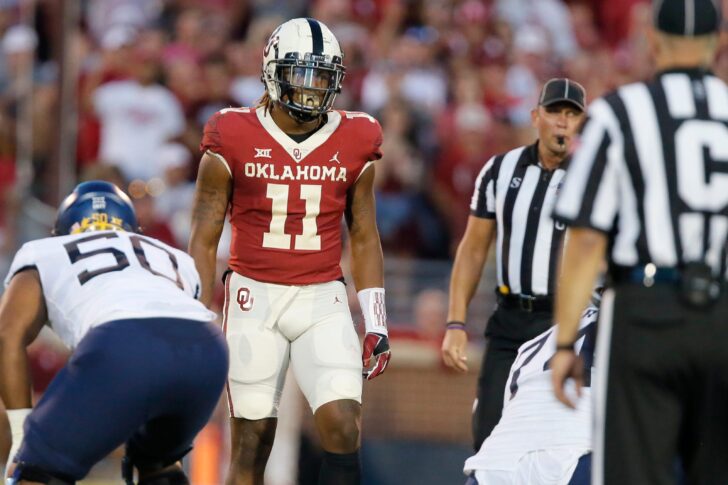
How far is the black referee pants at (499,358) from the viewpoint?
254 inches

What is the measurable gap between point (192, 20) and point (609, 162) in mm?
8150

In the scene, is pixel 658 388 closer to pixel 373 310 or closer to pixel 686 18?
pixel 686 18

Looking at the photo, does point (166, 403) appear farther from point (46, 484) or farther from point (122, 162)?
point (122, 162)

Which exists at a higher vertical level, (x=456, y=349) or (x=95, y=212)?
(x=95, y=212)

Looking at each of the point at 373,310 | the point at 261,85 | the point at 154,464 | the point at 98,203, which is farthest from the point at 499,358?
the point at 261,85

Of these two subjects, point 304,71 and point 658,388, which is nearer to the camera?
point 658,388

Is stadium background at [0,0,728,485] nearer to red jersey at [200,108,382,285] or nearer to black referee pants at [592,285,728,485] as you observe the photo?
red jersey at [200,108,382,285]

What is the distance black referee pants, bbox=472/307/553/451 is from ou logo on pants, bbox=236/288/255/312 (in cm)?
131

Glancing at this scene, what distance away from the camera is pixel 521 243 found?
6.53 metres

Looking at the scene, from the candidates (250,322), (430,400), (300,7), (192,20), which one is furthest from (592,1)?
(250,322)

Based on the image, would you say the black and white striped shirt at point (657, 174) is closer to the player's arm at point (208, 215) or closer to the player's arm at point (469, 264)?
the player's arm at point (208, 215)

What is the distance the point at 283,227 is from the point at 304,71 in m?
0.64

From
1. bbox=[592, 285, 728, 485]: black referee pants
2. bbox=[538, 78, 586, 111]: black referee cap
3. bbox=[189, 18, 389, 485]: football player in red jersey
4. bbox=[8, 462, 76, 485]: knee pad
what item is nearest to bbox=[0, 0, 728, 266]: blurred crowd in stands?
bbox=[189, 18, 389, 485]: football player in red jersey

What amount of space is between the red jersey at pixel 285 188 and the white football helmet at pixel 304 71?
140 millimetres
